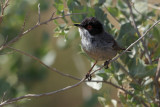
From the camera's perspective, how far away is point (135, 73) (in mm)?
3021

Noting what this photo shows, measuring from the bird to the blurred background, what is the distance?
0.30 ft

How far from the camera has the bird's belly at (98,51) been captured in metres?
3.17

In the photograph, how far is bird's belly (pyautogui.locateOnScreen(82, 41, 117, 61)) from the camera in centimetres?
317

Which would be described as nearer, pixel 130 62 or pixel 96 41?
pixel 130 62

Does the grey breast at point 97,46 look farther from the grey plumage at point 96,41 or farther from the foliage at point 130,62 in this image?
the foliage at point 130,62

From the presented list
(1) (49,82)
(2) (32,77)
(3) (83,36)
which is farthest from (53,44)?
(3) (83,36)

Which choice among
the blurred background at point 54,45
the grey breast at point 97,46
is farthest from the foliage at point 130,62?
the grey breast at point 97,46

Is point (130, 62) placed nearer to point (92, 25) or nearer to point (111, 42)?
point (111, 42)

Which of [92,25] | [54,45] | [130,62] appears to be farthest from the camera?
[54,45]

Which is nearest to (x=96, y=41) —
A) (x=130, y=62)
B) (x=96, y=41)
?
(x=96, y=41)

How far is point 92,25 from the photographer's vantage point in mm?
3285

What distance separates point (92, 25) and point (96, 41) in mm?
174

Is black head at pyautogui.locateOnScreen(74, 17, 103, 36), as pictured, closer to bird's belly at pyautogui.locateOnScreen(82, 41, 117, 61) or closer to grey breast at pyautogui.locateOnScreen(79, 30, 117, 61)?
grey breast at pyautogui.locateOnScreen(79, 30, 117, 61)

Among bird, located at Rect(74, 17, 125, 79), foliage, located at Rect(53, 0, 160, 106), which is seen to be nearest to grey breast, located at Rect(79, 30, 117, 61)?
bird, located at Rect(74, 17, 125, 79)
